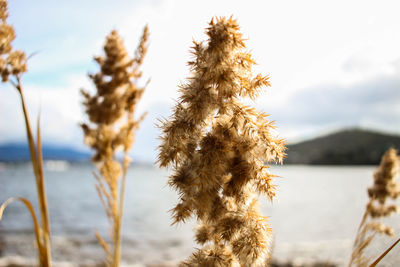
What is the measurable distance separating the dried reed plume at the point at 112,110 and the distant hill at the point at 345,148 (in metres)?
93.2

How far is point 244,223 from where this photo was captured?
46.1 inches

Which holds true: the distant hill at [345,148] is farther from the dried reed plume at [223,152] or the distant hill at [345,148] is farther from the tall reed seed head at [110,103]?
the dried reed plume at [223,152]

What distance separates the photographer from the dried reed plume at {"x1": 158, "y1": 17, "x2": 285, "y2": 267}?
1.17 metres

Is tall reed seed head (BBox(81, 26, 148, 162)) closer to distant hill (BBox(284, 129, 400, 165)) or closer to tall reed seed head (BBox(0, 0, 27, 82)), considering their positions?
tall reed seed head (BBox(0, 0, 27, 82))

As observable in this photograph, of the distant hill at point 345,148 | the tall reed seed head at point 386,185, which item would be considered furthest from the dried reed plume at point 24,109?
the distant hill at point 345,148

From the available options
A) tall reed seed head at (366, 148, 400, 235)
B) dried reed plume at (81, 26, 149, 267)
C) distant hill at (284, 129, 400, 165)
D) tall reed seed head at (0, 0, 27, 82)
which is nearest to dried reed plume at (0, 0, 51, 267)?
tall reed seed head at (0, 0, 27, 82)

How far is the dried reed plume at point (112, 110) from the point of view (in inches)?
93.6

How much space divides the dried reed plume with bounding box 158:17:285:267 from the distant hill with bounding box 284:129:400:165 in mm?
94244

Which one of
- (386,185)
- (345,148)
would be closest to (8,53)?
(386,185)

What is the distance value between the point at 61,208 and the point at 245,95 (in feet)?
103

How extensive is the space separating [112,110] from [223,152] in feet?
5.50

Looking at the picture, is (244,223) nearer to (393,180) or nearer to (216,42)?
(216,42)

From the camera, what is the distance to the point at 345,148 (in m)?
96.4

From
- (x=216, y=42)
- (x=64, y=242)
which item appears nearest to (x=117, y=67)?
(x=216, y=42)
